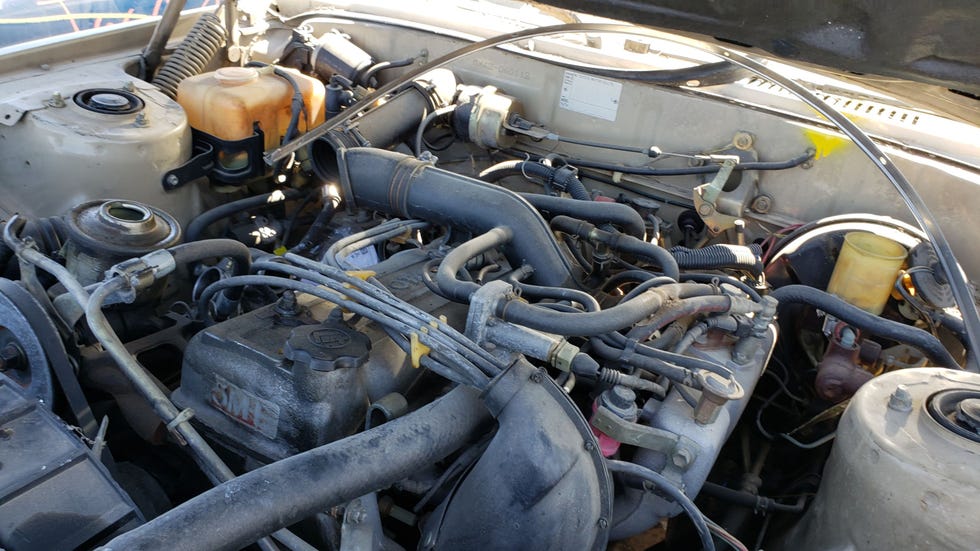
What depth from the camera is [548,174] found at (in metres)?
2.04

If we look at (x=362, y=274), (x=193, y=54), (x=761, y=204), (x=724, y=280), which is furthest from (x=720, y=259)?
(x=193, y=54)

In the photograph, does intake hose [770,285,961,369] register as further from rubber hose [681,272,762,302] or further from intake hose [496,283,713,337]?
intake hose [496,283,713,337]

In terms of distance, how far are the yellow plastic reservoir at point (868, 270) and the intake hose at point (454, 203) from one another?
683mm

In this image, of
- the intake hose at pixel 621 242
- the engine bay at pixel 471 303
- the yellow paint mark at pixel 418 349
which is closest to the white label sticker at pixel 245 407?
the engine bay at pixel 471 303

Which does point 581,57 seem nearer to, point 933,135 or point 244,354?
point 933,135

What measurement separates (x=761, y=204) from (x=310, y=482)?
1586 mm

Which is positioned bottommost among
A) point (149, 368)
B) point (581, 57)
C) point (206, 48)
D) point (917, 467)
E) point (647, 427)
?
point (149, 368)

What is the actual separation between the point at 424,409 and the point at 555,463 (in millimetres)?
215

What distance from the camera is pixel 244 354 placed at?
132cm

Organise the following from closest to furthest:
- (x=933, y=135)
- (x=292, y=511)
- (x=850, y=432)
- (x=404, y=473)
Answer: (x=292, y=511) → (x=404, y=473) → (x=850, y=432) → (x=933, y=135)

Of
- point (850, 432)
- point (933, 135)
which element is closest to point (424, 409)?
point (850, 432)

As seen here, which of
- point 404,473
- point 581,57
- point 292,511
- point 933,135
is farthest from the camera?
point 581,57

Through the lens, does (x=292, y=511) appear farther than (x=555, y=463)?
No

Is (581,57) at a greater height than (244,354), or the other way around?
(581,57)
